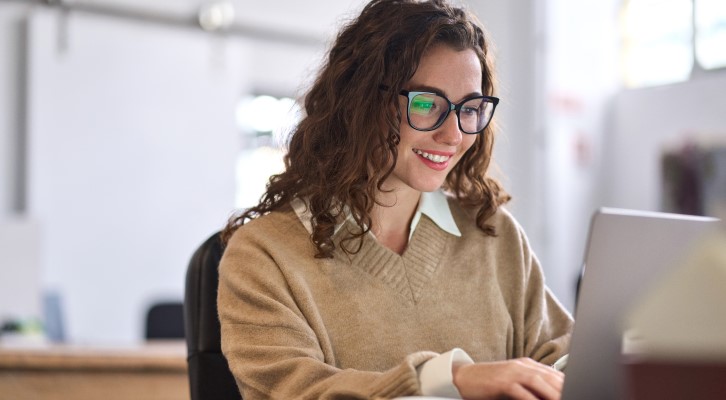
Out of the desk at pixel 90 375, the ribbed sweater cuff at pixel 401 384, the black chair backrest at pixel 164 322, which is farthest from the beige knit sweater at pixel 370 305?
the black chair backrest at pixel 164 322

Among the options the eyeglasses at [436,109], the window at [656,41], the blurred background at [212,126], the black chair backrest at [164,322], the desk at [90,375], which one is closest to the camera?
the eyeglasses at [436,109]

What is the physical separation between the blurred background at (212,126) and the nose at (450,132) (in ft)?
10.9

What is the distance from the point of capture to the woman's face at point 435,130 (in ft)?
5.52

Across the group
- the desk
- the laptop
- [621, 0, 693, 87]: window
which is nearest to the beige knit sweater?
the laptop

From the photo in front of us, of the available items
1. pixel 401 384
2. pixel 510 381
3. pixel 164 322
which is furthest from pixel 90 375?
pixel 510 381

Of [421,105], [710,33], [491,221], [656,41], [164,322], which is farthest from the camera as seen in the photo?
[656,41]

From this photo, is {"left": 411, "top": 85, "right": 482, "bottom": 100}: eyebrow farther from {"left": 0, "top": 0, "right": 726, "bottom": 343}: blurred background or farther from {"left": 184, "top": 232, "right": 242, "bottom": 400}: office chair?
{"left": 0, "top": 0, "right": 726, "bottom": 343}: blurred background

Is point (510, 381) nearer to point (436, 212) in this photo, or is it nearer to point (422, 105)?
point (422, 105)

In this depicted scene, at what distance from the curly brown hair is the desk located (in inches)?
56.0

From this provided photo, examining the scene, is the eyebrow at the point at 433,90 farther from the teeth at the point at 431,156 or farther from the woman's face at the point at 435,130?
the teeth at the point at 431,156

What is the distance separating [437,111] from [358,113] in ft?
0.49

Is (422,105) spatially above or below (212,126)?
above

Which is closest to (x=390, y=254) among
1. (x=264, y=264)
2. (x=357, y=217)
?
(x=357, y=217)

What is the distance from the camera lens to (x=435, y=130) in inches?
66.1
